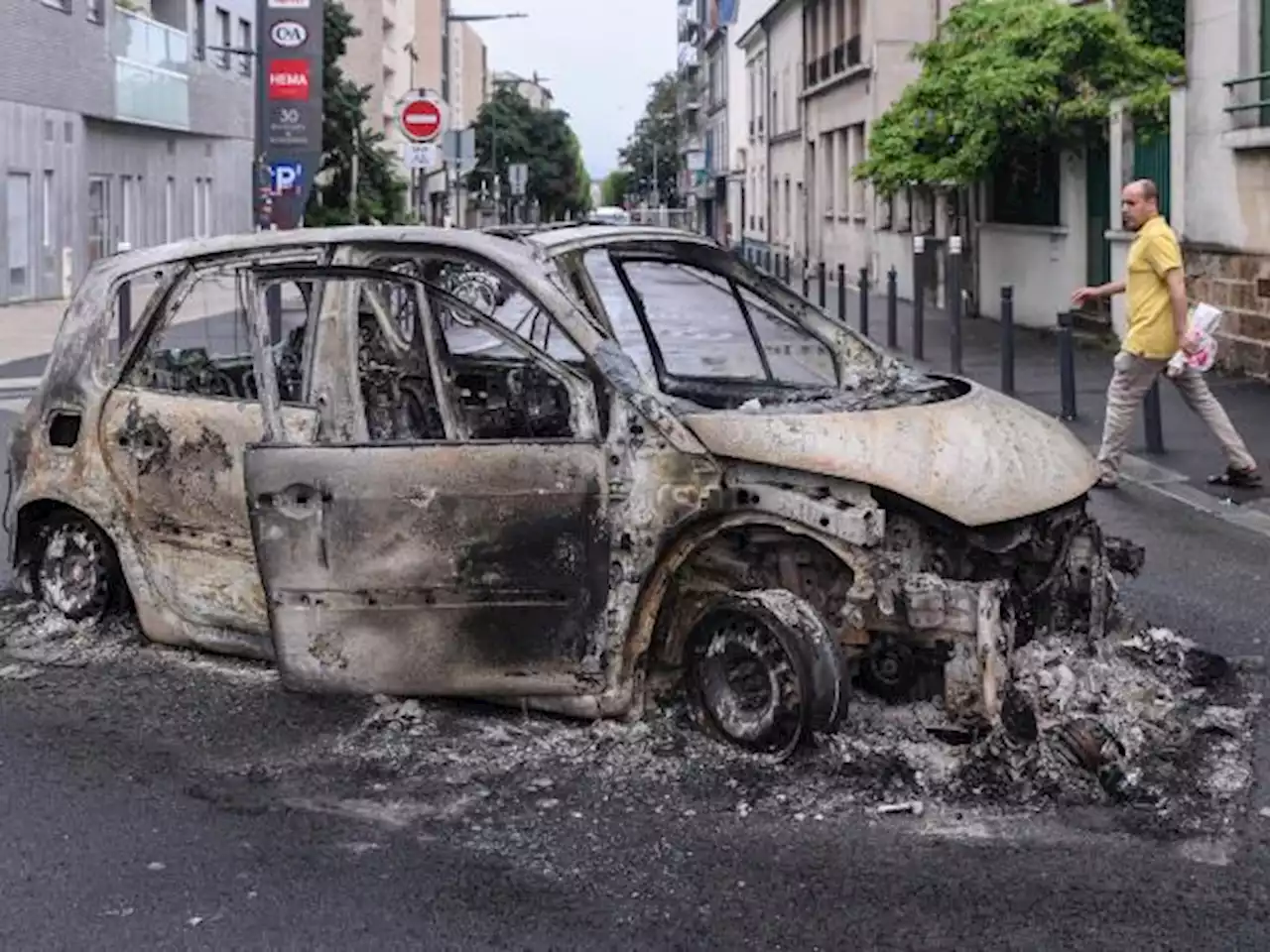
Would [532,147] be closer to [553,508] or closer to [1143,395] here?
[1143,395]

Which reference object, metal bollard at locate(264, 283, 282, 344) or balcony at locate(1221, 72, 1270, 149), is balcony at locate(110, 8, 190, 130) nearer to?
balcony at locate(1221, 72, 1270, 149)

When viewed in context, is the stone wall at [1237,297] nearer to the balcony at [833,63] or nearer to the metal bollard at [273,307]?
the metal bollard at [273,307]

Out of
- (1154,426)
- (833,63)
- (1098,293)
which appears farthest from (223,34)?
(1098,293)

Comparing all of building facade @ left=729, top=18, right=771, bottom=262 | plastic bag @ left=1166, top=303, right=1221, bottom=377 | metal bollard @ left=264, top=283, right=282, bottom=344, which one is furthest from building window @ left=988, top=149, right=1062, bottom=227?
building facade @ left=729, top=18, right=771, bottom=262

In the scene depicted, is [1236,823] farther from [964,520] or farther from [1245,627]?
[1245,627]

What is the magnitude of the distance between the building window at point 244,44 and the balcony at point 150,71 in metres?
5.81

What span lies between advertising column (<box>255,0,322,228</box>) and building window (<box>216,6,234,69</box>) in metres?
18.5

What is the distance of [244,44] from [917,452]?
44948mm

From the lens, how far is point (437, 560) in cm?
539

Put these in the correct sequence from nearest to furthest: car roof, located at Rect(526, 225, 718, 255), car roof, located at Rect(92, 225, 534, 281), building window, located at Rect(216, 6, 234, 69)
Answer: car roof, located at Rect(92, 225, 534, 281) → car roof, located at Rect(526, 225, 718, 255) → building window, located at Rect(216, 6, 234, 69)

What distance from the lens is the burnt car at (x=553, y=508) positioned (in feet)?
16.9

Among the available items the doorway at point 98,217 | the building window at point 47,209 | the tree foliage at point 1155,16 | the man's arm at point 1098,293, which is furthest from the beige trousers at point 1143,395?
the doorway at point 98,217

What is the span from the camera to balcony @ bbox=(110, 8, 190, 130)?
3509cm

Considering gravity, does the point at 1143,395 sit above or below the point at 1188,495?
above
